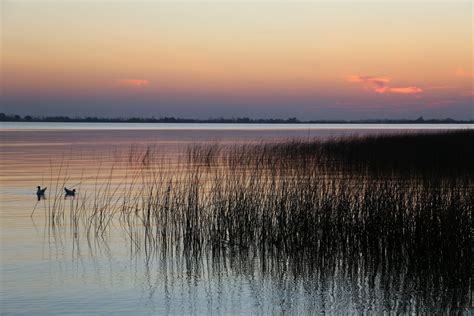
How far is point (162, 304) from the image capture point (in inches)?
303

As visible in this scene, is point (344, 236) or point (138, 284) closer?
point (138, 284)

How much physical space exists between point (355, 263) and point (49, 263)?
15.2 feet

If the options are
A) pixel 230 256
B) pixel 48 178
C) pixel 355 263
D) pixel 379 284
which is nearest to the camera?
pixel 379 284

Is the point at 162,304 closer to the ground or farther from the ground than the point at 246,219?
closer to the ground

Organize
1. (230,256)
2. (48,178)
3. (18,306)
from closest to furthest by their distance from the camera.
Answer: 1. (18,306)
2. (230,256)
3. (48,178)

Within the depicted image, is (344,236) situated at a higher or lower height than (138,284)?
higher

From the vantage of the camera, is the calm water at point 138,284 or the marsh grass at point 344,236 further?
the marsh grass at point 344,236

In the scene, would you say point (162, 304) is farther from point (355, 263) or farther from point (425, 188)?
point (425, 188)

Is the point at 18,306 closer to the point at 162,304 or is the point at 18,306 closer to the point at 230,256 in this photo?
the point at 162,304

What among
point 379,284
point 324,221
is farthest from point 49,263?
point 379,284

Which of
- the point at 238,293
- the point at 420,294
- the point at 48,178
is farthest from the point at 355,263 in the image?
the point at 48,178

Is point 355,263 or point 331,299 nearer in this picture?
point 331,299

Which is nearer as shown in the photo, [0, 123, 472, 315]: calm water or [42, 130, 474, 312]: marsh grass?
[0, 123, 472, 315]: calm water

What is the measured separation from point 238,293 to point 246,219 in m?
2.23
